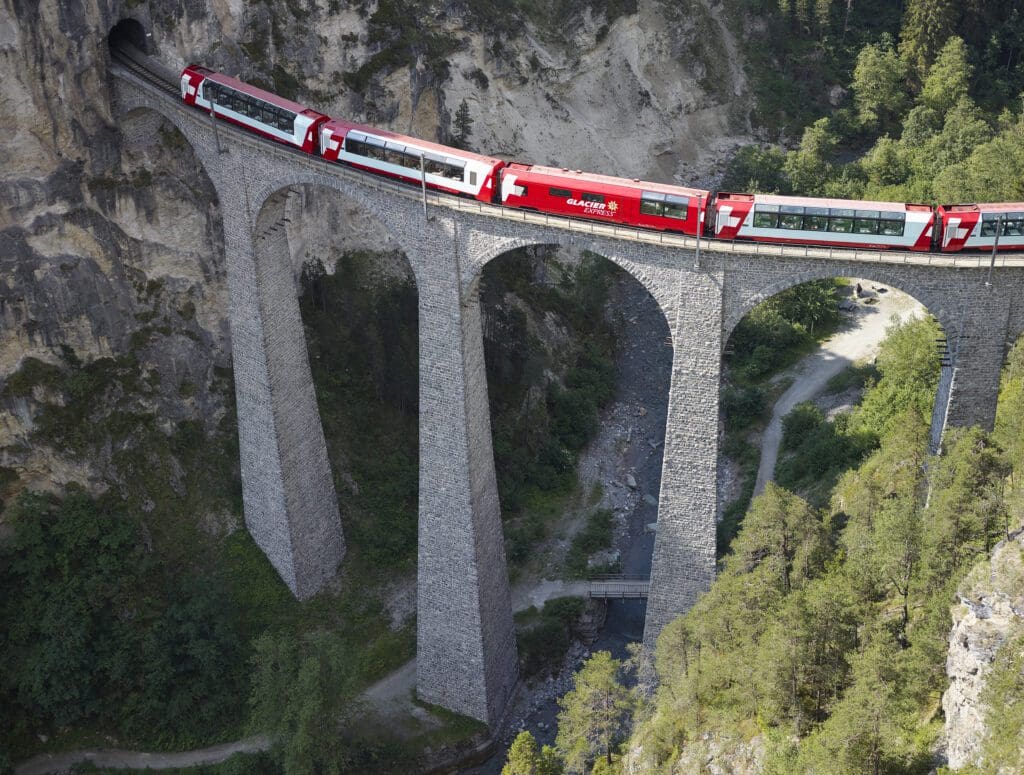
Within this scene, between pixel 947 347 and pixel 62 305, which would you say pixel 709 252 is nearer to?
pixel 947 347

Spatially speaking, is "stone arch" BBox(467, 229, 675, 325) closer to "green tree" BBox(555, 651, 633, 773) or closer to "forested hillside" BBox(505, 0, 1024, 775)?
"forested hillside" BBox(505, 0, 1024, 775)

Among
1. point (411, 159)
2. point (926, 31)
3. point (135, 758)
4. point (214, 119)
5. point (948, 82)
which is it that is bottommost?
point (135, 758)

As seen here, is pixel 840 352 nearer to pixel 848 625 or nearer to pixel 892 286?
pixel 892 286

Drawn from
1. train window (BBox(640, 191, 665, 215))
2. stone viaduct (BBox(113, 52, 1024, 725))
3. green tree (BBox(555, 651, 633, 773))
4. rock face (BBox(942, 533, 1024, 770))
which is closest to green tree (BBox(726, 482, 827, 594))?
stone viaduct (BBox(113, 52, 1024, 725))

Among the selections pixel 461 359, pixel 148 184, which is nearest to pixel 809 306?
pixel 461 359

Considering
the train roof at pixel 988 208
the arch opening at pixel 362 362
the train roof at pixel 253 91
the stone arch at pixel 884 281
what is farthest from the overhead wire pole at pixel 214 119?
the train roof at pixel 988 208
